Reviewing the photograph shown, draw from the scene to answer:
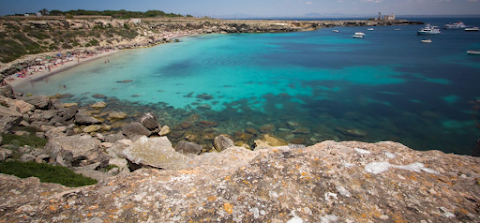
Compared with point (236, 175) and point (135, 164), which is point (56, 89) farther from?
point (236, 175)

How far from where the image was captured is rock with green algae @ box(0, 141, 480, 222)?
409 centimetres

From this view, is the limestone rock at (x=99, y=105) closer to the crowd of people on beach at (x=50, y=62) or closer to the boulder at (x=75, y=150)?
the boulder at (x=75, y=150)

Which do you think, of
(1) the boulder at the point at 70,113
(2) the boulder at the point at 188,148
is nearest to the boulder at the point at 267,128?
(2) the boulder at the point at 188,148

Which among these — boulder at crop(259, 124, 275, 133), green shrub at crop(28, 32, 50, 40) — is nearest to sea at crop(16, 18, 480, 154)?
boulder at crop(259, 124, 275, 133)

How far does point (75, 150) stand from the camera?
1122 centimetres

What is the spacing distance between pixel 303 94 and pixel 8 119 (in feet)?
92.0

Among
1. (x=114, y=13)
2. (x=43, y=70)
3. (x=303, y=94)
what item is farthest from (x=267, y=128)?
(x=114, y=13)

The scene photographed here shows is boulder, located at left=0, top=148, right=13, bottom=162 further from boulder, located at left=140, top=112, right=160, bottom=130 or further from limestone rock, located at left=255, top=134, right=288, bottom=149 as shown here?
limestone rock, located at left=255, top=134, right=288, bottom=149

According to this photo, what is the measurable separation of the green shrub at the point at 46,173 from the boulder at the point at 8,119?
7316 mm

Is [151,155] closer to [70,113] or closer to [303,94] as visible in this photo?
[70,113]

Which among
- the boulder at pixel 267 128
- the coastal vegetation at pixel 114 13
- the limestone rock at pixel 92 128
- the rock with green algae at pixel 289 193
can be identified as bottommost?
the boulder at pixel 267 128

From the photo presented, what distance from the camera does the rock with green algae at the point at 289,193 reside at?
4.09 metres

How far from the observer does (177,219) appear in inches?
162

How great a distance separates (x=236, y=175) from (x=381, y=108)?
24.8m
